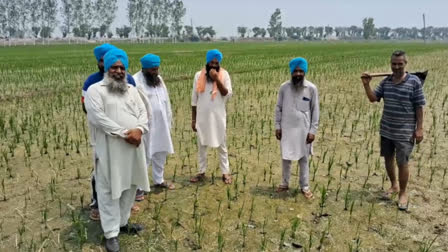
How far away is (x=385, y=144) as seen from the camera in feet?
14.9

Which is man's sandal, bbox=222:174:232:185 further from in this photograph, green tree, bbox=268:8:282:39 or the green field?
green tree, bbox=268:8:282:39

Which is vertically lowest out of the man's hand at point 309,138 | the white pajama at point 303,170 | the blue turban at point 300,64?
the white pajama at point 303,170

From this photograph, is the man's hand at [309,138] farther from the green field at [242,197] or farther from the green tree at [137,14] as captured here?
the green tree at [137,14]

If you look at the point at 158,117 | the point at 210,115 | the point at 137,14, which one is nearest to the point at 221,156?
the point at 210,115

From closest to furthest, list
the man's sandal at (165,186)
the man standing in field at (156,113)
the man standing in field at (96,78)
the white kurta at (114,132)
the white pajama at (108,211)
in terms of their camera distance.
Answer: the white kurta at (114,132)
the white pajama at (108,211)
the man standing in field at (96,78)
the man standing in field at (156,113)
the man's sandal at (165,186)

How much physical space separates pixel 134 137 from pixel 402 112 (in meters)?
2.81

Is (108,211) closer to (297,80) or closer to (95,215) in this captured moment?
(95,215)

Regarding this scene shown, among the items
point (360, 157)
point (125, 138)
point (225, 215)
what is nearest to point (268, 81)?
point (360, 157)

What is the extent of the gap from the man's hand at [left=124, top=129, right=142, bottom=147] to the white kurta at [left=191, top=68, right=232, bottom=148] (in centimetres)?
156

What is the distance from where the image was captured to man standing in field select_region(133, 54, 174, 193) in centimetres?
445

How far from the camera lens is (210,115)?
4.89m

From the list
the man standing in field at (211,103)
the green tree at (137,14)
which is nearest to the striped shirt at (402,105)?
the man standing in field at (211,103)

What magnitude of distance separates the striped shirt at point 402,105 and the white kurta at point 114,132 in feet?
8.66

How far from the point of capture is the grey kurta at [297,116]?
4488 mm
